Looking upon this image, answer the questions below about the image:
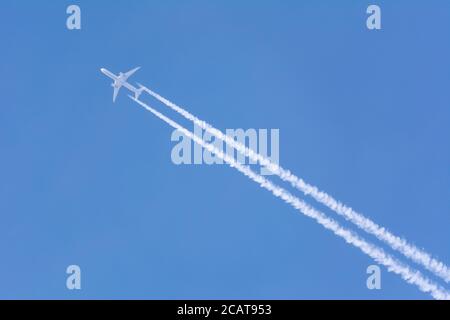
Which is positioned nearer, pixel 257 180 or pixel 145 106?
pixel 257 180

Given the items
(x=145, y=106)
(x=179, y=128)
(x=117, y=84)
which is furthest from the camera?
(x=117, y=84)

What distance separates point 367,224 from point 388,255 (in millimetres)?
3060

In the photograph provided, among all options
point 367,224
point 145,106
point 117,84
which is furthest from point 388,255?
point 117,84

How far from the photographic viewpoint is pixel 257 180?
53406mm
